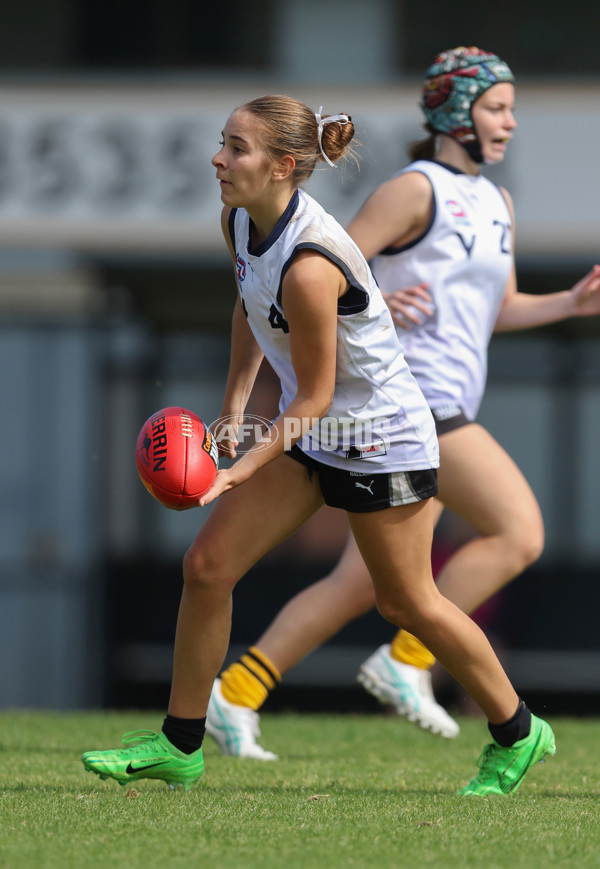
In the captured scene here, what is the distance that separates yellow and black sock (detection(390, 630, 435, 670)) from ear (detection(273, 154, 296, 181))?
2.06 metres

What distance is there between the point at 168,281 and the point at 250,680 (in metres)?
7.60

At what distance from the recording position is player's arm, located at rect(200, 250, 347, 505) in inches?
130

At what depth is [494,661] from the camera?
3.73 metres

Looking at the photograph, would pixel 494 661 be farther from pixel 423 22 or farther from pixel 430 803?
pixel 423 22

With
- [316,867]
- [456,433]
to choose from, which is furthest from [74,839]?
[456,433]

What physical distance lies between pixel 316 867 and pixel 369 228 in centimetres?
225

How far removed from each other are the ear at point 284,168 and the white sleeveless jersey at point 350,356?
68mm

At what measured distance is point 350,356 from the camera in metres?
3.53

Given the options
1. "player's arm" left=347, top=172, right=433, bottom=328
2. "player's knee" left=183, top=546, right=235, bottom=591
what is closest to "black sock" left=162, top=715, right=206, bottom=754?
"player's knee" left=183, top=546, right=235, bottom=591

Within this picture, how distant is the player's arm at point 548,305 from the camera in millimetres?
4621

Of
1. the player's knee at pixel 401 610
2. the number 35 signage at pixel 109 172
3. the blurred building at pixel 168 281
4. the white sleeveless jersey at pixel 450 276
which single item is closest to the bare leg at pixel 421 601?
the player's knee at pixel 401 610

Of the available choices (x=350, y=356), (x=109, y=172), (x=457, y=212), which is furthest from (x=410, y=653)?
(x=109, y=172)

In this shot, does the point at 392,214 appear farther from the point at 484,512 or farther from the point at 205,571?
the point at 205,571

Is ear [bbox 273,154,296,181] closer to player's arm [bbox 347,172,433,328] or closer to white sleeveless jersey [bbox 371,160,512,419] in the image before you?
player's arm [bbox 347,172,433,328]
